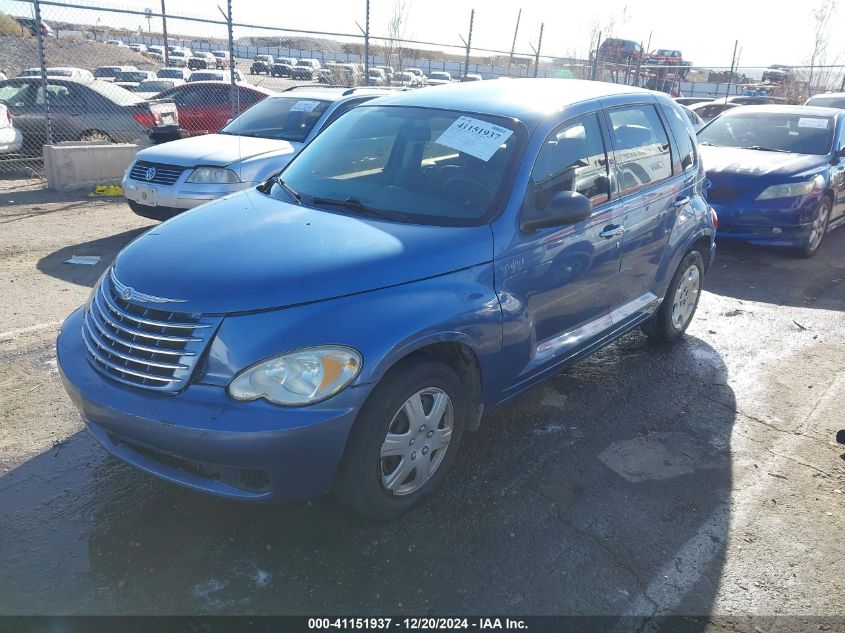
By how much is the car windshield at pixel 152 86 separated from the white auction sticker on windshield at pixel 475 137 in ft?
72.3

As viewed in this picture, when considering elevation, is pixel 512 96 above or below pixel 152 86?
above

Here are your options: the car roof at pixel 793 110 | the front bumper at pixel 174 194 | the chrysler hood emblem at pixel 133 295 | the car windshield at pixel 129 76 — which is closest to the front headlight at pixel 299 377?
the chrysler hood emblem at pixel 133 295

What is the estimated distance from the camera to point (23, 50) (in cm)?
3056

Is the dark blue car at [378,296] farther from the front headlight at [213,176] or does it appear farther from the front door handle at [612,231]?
the front headlight at [213,176]

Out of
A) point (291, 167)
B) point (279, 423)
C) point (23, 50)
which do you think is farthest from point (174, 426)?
point (23, 50)

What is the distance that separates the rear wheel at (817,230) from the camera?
805 cm

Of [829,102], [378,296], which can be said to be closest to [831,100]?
[829,102]

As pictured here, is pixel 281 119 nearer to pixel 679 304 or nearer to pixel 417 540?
pixel 679 304

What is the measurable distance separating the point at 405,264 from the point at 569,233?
1.14m

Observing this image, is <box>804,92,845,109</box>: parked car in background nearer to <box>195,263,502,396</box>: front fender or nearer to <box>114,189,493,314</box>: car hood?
<box>114,189,493,314</box>: car hood

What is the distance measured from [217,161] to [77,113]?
19.8ft

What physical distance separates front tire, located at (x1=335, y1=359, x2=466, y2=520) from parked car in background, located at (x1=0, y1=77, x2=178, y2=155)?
11.0 metres

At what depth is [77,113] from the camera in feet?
38.4

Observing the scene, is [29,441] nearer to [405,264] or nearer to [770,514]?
[405,264]
